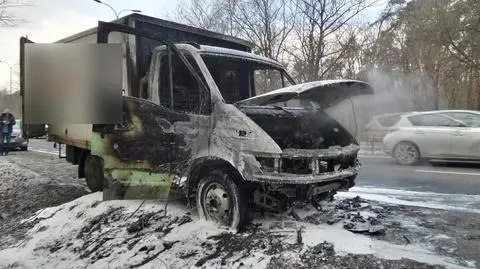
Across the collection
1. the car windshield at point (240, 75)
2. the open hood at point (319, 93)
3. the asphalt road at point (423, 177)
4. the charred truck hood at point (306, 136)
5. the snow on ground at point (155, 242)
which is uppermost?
the car windshield at point (240, 75)

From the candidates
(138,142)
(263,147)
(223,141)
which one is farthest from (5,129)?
(263,147)

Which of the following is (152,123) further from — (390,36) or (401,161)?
(390,36)

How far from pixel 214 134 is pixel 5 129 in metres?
14.3

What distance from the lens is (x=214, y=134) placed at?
5340 millimetres

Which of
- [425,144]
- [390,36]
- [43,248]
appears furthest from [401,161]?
[390,36]

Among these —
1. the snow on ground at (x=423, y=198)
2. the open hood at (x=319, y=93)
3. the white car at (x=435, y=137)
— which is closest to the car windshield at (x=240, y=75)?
the open hood at (x=319, y=93)

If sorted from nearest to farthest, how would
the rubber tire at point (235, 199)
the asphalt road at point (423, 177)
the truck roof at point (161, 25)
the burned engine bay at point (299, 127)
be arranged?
the rubber tire at point (235, 199), the burned engine bay at point (299, 127), the truck roof at point (161, 25), the asphalt road at point (423, 177)

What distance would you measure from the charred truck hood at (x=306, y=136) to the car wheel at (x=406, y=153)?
7.13 meters

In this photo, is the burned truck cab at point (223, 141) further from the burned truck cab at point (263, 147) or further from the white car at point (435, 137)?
the white car at point (435, 137)

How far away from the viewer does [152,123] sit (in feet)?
19.2

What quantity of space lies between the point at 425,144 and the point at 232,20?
16.5 metres

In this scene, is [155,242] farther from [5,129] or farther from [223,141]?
[5,129]

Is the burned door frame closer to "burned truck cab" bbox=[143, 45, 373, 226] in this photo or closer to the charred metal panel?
the charred metal panel

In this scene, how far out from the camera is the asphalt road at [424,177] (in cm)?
870
